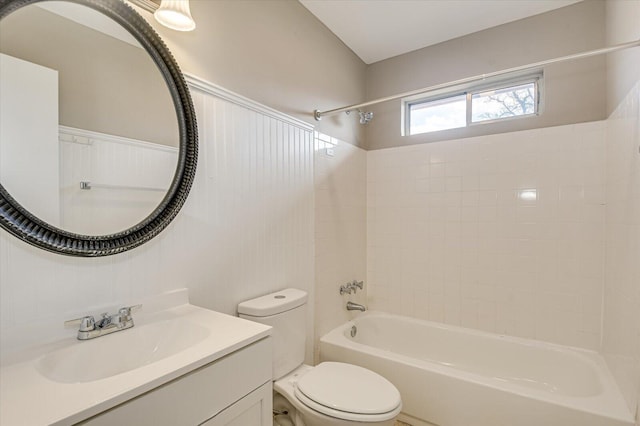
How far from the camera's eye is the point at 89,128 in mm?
981

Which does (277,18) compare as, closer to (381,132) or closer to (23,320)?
(381,132)

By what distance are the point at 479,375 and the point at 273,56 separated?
2285mm

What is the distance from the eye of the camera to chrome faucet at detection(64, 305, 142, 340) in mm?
935

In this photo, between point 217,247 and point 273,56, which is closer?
point 217,247

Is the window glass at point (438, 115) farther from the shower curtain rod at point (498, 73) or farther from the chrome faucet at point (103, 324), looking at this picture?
the chrome faucet at point (103, 324)

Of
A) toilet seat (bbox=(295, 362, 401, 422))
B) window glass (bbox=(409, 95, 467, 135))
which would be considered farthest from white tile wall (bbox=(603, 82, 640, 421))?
toilet seat (bbox=(295, 362, 401, 422))

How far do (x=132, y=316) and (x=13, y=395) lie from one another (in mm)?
424

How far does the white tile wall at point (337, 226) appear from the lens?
211 centimetres

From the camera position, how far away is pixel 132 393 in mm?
680

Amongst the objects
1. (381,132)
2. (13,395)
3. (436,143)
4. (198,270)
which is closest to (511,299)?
(436,143)

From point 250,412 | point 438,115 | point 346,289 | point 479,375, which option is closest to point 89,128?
point 250,412

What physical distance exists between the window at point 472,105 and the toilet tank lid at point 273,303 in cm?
179

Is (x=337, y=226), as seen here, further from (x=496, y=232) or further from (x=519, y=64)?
(x=519, y=64)

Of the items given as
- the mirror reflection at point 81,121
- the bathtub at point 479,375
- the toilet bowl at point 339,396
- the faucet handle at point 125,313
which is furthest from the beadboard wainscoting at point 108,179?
the bathtub at point 479,375
